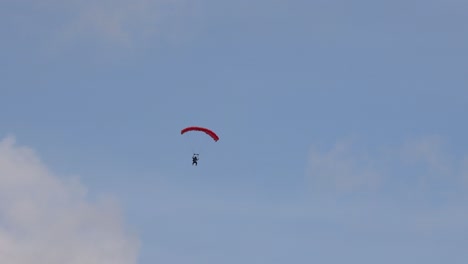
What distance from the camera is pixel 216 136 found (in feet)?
597

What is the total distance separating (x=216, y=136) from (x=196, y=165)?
31.6ft

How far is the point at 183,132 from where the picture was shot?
180750 millimetres

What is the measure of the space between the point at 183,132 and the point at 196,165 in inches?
409

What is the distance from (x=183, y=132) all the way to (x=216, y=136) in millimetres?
5710

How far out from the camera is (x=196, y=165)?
189125 millimetres
